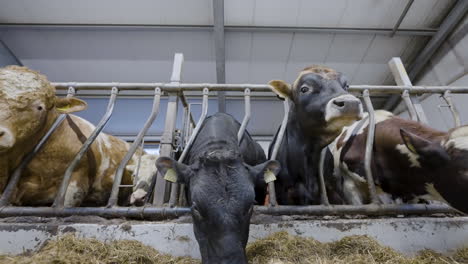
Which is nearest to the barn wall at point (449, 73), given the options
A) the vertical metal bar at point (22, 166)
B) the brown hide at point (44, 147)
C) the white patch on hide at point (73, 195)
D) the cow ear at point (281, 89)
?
the cow ear at point (281, 89)

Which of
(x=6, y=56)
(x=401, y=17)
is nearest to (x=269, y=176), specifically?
(x=401, y=17)

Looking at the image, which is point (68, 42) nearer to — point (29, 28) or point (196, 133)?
point (29, 28)

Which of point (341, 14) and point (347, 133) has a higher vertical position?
point (341, 14)

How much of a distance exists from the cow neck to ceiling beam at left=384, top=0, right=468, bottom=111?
8.12 meters

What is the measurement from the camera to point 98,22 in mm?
6008

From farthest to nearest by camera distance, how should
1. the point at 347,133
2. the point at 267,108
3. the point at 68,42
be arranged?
1. the point at 267,108
2. the point at 68,42
3. the point at 347,133

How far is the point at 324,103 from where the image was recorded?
7.00 ft

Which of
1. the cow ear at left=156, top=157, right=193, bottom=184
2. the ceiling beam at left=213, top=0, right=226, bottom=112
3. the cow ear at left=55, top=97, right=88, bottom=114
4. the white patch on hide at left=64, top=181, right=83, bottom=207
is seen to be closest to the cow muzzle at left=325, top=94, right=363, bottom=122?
the cow ear at left=156, top=157, right=193, bottom=184

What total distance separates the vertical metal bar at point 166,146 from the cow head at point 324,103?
1330 millimetres

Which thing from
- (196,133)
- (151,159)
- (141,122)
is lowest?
(196,133)

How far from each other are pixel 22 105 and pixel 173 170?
4.23ft

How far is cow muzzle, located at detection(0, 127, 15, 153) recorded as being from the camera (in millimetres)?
1760

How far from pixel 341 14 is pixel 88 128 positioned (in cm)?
596

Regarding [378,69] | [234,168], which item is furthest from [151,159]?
[378,69]
